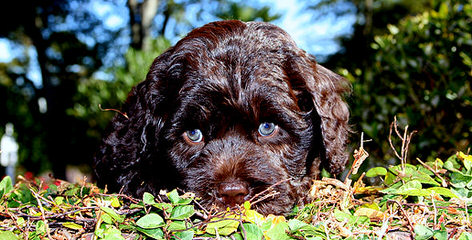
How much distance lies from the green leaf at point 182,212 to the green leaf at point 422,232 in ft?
2.65

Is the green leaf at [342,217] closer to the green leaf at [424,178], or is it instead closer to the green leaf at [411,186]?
the green leaf at [411,186]

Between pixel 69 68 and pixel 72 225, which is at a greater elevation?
pixel 72 225

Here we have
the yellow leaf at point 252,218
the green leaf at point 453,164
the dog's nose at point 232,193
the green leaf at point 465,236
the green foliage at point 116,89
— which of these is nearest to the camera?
the green leaf at point 465,236

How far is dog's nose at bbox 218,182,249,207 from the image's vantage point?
7.31 ft

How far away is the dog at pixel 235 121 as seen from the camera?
Result: 8.55 ft

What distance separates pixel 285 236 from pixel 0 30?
24256 mm

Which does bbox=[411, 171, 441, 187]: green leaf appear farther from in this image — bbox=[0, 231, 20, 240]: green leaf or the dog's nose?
bbox=[0, 231, 20, 240]: green leaf

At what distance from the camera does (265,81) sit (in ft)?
9.07

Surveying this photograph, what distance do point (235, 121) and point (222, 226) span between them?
4.40ft

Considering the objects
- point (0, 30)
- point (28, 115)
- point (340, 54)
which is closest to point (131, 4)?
point (28, 115)

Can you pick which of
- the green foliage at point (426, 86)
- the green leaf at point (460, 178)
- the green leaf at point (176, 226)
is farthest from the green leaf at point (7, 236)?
the green foliage at point (426, 86)

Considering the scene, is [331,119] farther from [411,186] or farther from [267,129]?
[411,186]

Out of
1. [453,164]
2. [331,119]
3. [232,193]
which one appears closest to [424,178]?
[453,164]

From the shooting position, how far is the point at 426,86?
4500 mm
